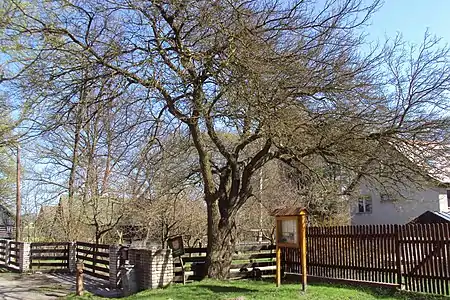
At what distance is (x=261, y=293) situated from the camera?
1093 cm

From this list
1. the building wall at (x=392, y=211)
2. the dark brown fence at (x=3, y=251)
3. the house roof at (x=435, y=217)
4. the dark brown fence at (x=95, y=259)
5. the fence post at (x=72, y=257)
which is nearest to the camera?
the dark brown fence at (x=95, y=259)

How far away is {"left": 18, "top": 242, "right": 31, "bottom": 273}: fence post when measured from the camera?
65.8 ft

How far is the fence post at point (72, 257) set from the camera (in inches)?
751

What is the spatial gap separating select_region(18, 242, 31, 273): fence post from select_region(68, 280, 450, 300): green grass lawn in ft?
29.9

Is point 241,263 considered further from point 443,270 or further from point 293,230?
point 443,270

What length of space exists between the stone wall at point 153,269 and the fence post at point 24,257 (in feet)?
30.7

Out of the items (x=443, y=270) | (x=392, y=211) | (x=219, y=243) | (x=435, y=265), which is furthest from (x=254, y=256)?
(x=392, y=211)

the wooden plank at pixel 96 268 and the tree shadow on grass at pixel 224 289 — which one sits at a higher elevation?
the tree shadow on grass at pixel 224 289

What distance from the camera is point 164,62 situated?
1065 cm

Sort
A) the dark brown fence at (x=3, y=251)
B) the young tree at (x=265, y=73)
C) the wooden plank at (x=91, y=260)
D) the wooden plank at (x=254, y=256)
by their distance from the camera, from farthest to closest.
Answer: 1. the dark brown fence at (x=3, y=251)
2. the wooden plank at (x=91, y=260)
3. the wooden plank at (x=254, y=256)
4. the young tree at (x=265, y=73)

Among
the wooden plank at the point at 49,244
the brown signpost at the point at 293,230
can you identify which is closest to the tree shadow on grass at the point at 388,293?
the brown signpost at the point at 293,230

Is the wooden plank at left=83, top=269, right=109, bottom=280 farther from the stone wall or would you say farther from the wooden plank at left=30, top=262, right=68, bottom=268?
the stone wall

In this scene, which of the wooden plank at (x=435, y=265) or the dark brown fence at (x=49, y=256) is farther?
the dark brown fence at (x=49, y=256)

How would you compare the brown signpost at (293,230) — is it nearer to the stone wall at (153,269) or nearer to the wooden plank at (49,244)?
the stone wall at (153,269)
